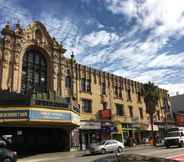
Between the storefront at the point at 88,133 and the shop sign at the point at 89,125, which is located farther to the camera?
the shop sign at the point at 89,125

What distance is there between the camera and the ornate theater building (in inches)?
1030

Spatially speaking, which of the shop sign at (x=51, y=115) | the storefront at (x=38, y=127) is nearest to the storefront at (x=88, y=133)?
the storefront at (x=38, y=127)

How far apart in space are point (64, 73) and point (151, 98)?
1951cm

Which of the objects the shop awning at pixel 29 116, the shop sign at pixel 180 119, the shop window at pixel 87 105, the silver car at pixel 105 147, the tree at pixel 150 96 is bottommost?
the silver car at pixel 105 147

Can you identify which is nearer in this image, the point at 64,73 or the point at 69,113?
the point at 69,113

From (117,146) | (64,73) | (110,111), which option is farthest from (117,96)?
(117,146)

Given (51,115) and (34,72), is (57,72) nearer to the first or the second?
(34,72)

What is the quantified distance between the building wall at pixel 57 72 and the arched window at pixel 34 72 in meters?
0.68

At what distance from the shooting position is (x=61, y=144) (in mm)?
34125

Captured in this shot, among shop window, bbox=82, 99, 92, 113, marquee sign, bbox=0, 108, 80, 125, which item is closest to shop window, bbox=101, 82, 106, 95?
shop window, bbox=82, 99, 92, 113

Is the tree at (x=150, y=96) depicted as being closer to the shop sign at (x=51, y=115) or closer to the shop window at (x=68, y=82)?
the shop window at (x=68, y=82)

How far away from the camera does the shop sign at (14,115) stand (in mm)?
24688

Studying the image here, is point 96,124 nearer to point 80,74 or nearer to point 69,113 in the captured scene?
point 80,74

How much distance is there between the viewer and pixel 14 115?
24.9 m
